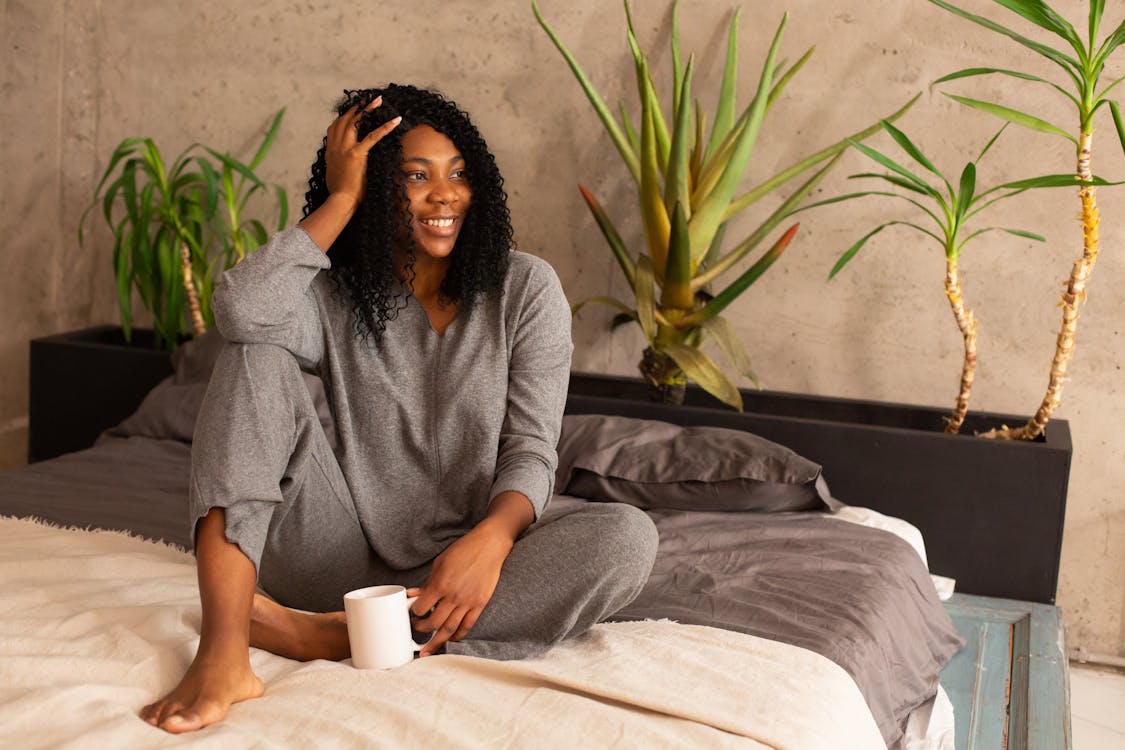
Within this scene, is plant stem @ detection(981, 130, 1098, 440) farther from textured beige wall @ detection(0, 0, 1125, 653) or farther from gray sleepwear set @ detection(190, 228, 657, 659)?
gray sleepwear set @ detection(190, 228, 657, 659)

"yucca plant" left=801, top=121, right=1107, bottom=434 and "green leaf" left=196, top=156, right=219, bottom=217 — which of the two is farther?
"green leaf" left=196, top=156, right=219, bottom=217

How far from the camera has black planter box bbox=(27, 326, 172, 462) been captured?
11.0ft

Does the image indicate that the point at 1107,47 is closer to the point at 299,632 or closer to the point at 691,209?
the point at 691,209

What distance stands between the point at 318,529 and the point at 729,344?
139 centimetres

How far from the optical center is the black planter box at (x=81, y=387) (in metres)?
3.35

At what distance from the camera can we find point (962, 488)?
8.78 feet

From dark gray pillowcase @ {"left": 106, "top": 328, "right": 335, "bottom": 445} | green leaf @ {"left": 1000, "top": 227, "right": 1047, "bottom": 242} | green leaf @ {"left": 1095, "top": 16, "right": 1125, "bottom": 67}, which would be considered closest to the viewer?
green leaf @ {"left": 1095, "top": 16, "right": 1125, "bottom": 67}

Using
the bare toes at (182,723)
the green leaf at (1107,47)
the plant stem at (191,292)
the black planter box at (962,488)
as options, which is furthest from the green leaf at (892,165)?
the plant stem at (191,292)

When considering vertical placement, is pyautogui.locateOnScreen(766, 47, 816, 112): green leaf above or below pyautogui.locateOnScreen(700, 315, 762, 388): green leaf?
above

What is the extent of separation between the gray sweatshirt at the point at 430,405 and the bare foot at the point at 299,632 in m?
0.19

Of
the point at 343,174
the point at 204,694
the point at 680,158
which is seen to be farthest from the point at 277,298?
the point at 680,158

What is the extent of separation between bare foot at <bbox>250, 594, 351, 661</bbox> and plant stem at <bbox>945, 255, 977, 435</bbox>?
5.38 ft

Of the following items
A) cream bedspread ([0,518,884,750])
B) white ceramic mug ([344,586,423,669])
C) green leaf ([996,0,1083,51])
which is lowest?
cream bedspread ([0,518,884,750])

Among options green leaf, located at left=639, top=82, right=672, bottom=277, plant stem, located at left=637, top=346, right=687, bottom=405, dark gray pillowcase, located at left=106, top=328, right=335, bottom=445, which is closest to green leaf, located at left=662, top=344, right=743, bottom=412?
→ plant stem, located at left=637, top=346, right=687, bottom=405
